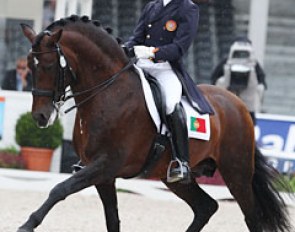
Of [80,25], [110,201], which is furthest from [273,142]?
[80,25]

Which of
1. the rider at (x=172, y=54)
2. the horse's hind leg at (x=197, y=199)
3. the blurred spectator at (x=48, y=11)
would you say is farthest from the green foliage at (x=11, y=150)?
the rider at (x=172, y=54)

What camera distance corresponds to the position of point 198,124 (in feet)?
27.8

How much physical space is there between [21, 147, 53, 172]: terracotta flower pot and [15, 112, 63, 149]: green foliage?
64 mm

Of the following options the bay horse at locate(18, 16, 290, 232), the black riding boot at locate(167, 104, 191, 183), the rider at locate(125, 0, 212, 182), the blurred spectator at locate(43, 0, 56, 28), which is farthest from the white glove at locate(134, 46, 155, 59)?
the blurred spectator at locate(43, 0, 56, 28)

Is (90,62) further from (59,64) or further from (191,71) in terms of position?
(191,71)

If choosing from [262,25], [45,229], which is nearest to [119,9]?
[262,25]

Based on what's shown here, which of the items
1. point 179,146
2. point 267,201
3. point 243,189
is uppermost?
point 179,146

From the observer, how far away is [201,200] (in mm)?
8914

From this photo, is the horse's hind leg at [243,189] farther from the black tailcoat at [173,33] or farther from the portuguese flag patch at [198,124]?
the black tailcoat at [173,33]

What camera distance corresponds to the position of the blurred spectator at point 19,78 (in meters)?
15.4

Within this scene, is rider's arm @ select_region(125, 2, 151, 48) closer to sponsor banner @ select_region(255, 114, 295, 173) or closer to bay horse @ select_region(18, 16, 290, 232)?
bay horse @ select_region(18, 16, 290, 232)

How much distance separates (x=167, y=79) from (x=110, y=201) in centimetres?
113

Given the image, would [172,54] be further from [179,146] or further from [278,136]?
[278,136]

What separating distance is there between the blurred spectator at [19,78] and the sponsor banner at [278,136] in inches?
145
